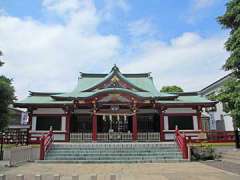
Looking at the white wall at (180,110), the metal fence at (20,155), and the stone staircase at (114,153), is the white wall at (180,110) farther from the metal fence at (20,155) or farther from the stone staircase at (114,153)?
the metal fence at (20,155)

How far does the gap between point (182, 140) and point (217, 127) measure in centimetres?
1704

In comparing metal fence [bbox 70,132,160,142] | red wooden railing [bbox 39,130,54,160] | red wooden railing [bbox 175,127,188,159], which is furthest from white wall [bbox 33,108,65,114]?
red wooden railing [bbox 175,127,188,159]

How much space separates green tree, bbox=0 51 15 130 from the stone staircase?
3744 mm

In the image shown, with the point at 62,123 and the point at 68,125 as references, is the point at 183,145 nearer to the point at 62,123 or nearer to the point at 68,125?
the point at 68,125

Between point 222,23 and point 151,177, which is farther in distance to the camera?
point 222,23

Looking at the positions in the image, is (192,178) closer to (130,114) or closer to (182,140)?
(182,140)

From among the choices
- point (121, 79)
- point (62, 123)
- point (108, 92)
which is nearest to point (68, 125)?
point (62, 123)

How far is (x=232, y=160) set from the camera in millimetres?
13062

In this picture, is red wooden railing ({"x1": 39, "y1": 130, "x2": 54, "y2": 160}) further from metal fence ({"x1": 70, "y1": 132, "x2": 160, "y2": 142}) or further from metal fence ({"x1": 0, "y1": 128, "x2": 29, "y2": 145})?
metal fence ({"x1": 0, "y1": 128, "x2": 29, "y2": 145})

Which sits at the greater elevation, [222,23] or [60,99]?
[222,23]

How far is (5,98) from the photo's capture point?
14.5 meters

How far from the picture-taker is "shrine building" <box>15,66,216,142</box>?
19.3 meters

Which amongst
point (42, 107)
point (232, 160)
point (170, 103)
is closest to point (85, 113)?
point (42, 107)

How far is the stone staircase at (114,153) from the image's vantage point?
13.5m
